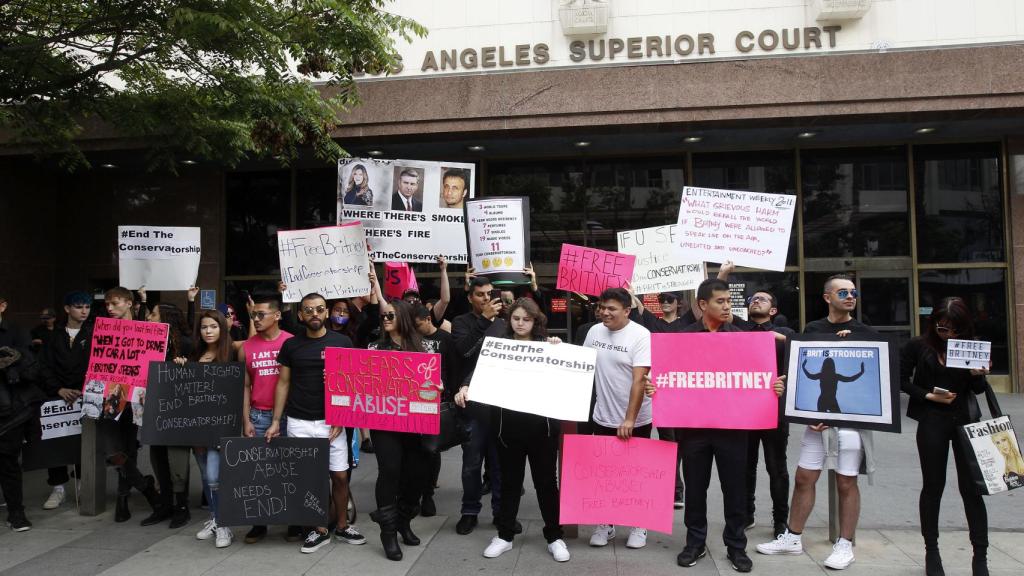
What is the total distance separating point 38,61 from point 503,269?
214 inches

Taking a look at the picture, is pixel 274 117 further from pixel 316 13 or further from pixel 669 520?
pixel 669 520

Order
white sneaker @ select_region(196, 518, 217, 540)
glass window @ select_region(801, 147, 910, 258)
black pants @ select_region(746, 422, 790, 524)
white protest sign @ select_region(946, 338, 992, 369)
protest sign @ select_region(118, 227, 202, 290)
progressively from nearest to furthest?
white protest sign @ select_region(946, 338, 992, 369) → black pants @ select_region(746, 422, 790, 524) → white sneaker @ select_region(196, 518, 217, 540) → protest sign @ select_region(118, 227, 202, 290) → glass window @ select_region(801, 147, 910, 258)

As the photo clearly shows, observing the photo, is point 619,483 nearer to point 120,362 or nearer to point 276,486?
point 276,486

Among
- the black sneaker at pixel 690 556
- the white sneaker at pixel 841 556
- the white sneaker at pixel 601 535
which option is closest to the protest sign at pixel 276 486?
the white sneaker at pixel 601 535

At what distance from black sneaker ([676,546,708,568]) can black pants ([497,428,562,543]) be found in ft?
2.74

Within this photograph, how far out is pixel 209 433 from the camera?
5301mm

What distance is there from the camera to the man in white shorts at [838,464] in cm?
460

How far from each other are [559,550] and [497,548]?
436 millimetres

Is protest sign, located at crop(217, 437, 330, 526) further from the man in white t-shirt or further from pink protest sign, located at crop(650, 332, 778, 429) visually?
pink protest sign, located at crop(650, 332, 778, 429)

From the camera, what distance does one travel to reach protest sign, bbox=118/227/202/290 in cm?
709

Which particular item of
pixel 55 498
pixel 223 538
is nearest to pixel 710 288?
pixel 223 538

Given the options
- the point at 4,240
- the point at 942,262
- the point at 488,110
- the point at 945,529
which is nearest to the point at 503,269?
the point at 945,529

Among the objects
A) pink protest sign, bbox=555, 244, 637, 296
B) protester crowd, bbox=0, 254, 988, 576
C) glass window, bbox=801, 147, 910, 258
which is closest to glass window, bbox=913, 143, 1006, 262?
glass window, bbox=801, 147, 910, 258

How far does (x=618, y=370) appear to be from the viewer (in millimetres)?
4898
